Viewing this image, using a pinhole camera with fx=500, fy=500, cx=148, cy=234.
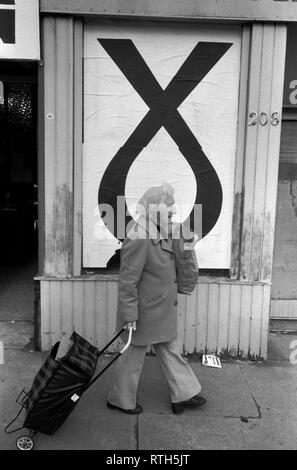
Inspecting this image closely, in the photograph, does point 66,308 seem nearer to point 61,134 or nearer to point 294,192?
point 61,134

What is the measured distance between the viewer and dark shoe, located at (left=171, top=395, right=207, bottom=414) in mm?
3711

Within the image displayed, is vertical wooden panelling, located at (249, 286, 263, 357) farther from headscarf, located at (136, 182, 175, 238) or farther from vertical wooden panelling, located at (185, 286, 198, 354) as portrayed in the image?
headscarf, located at (136, 182, 175, 238)

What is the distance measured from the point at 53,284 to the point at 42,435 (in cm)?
154

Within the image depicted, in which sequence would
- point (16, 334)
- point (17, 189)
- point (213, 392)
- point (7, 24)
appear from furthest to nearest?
point (17, 189), point (16, 334), point (7, 24), point (213, 392)

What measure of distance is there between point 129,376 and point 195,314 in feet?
4.02

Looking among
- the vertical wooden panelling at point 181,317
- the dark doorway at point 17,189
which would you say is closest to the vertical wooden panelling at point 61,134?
the vertical wooden panelling at point 181,317

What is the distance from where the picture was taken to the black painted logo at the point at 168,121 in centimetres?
450

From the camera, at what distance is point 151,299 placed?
139 inches

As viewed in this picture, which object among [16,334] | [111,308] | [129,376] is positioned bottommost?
[16,334]

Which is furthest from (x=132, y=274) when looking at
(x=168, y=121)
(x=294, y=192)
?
(x=294, y=192)

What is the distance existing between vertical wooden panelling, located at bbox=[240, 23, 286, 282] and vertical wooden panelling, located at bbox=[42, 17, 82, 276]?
5.06 ft

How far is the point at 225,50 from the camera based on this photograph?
4.50 meters

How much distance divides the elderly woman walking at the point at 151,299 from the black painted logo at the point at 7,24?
6.65 feet
